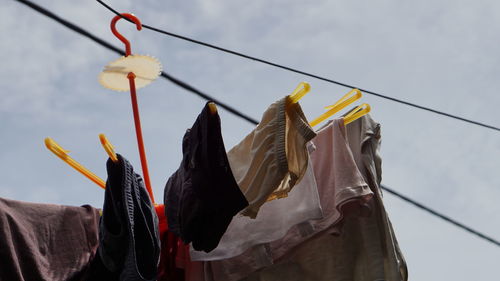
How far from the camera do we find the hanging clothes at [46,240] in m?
1.70

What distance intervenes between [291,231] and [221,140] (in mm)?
400

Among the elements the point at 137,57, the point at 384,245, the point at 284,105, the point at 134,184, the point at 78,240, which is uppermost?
the point at 137,57

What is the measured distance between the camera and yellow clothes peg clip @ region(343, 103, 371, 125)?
191 centimetres

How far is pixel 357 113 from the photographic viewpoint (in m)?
1.93

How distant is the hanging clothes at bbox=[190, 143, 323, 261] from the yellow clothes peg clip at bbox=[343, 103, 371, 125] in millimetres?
134

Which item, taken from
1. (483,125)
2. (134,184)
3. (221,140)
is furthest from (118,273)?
(483,125)

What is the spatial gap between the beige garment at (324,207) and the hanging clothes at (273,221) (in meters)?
0.03

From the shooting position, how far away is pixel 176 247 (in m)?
2.03

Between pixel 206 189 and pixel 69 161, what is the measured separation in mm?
478

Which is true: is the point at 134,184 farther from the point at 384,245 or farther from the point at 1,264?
the point at 384,245

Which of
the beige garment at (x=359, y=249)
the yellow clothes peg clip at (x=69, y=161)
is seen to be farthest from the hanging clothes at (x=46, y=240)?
the beige garment at (x=359, y=249)

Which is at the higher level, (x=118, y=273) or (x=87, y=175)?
(x=87, y=175)

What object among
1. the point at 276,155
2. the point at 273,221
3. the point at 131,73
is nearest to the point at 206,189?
the point at 276,155

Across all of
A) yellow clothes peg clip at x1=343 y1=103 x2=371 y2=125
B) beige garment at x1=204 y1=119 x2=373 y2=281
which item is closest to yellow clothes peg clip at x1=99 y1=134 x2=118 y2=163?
beige garment at x1=204 y1=119 x2=373 y2=281
